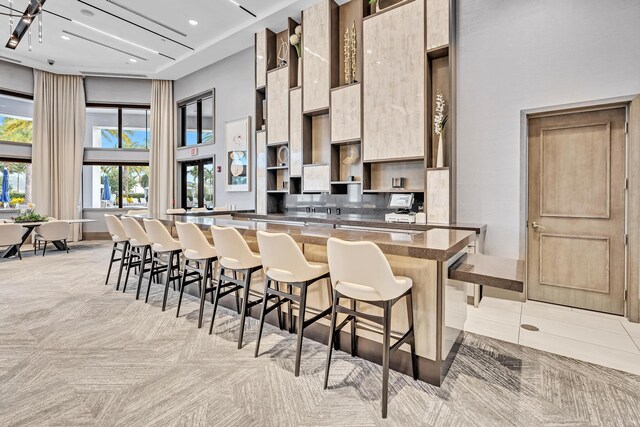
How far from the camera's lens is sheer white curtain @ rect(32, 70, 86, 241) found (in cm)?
815

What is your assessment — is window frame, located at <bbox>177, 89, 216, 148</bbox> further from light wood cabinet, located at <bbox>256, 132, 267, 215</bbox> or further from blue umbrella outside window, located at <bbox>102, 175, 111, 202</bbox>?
blue umbrella outside window, located at <bbox>102, 175, 111, 202</bbox>

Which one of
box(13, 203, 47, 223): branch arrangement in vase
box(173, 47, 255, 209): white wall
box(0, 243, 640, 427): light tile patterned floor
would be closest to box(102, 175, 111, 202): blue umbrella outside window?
box(13, 203, 47, 223): branch arrangement in vase

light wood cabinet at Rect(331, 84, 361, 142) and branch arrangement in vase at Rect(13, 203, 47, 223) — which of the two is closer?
light wood cabinet at Rect(331, 84, 361, 142)

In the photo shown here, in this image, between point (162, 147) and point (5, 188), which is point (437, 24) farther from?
point (5, 188)

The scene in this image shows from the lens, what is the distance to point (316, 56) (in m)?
5.26

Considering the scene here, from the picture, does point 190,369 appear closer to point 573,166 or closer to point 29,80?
point 573,166

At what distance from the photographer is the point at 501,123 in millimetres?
3926

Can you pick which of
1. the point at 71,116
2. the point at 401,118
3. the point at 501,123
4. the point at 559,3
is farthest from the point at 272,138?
the point at 71,116

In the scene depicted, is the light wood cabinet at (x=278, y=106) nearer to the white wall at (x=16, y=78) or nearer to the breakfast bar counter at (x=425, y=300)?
the breakfast bar counter at (x=425, y=300)

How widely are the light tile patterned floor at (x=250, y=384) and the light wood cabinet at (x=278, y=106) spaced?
11.9 ft

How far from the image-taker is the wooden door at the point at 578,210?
3418 mm

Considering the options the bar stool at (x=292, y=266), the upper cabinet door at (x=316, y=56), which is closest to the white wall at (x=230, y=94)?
the upper cabinet door at (x=316, y=56)

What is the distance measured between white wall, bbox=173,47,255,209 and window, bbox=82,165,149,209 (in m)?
3.20

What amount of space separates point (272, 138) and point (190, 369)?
172 inches
